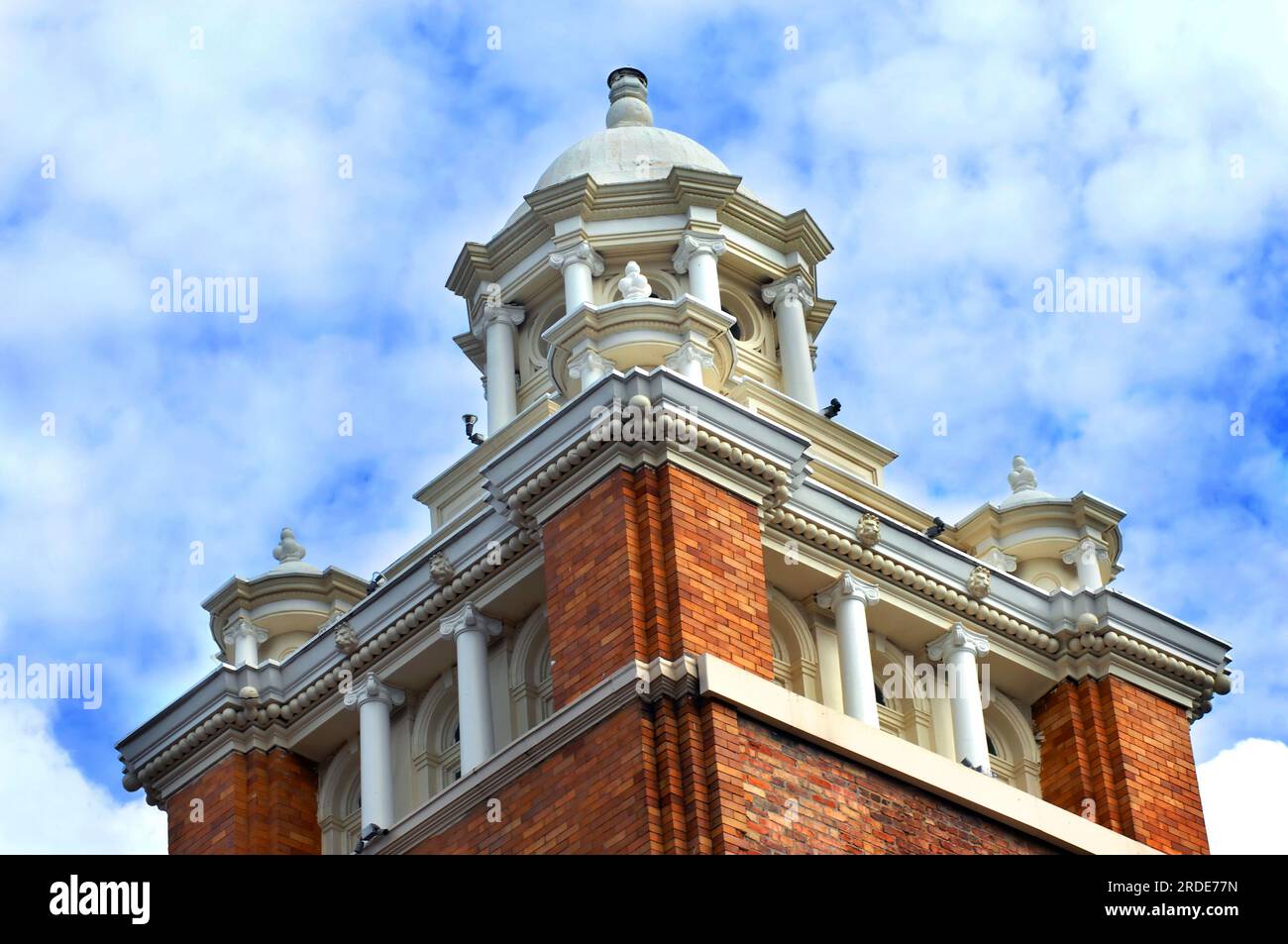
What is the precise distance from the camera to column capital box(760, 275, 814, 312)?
45.3m

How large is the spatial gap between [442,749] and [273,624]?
14.0 ft

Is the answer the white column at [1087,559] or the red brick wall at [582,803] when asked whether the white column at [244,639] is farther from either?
the white column at [1087,559]

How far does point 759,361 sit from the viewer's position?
44.7m

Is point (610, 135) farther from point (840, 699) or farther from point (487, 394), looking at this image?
point (840, 699)

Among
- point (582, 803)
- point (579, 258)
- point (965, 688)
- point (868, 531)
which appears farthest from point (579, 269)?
point (582, 803)

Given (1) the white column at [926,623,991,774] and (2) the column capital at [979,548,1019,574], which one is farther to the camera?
(2) the column capital at [979,548,1019,574]

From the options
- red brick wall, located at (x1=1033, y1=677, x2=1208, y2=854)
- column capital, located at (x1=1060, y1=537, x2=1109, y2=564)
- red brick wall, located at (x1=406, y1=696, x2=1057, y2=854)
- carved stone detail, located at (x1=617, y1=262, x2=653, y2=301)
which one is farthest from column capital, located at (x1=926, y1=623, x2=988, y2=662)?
carved stone detail, located at (x1=617, y1=262, x2=653, y2=301)

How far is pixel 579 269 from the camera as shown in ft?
145

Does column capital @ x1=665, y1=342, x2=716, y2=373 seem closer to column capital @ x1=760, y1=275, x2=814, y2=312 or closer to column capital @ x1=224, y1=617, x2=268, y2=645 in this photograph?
column capital @ x1=760, y1=275, x2=814, y2=312

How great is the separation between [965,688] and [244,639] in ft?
30.7

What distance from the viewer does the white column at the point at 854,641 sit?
38.2 m

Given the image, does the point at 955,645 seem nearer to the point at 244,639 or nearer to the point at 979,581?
the point at 979,581

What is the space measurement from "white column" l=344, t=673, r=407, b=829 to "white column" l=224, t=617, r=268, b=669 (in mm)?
2357
